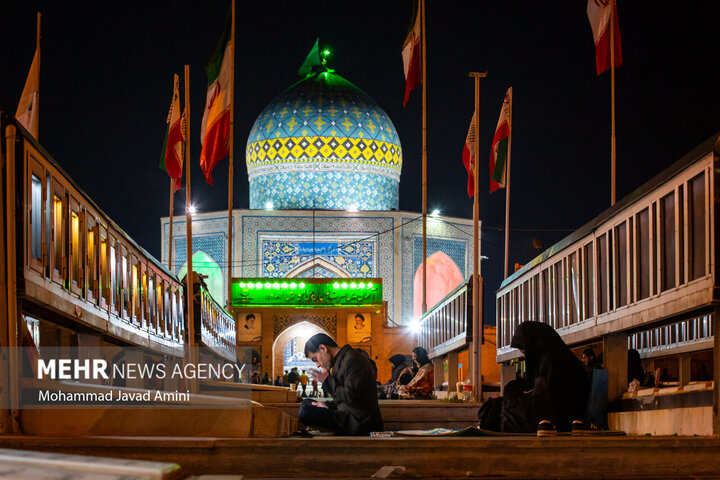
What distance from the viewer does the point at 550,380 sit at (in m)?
6.78

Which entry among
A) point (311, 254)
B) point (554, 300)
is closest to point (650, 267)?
point (554, 300)

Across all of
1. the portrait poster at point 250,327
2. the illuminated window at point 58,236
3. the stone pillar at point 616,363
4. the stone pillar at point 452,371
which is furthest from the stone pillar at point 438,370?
the illuminated window at point 58,236

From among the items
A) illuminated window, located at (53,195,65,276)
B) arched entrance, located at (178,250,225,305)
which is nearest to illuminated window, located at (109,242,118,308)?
illuminated window, located at (53,195,65,276)

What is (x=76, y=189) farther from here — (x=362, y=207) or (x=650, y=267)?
(x=362, y=207)

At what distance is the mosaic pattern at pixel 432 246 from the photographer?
29.3 metres

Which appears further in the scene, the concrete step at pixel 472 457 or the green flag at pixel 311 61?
the green flag at pixel 311 61

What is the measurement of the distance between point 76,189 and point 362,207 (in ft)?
76.8

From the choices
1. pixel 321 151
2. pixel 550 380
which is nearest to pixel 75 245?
pixel 550 380

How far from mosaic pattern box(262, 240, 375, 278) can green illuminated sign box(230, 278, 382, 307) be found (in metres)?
2.28

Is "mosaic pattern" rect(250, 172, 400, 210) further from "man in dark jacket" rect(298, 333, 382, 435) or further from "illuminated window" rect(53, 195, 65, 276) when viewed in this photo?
"man in dark jacket" rect(298, 333, 382, 435)

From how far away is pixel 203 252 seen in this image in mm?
29344

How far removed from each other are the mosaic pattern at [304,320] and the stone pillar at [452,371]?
477 inches

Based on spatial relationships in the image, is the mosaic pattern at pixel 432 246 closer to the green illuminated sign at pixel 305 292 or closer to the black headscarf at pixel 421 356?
the green illuminated sign at pixel 305 292

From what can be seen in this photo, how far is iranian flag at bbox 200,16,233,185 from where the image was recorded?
14.6 m
